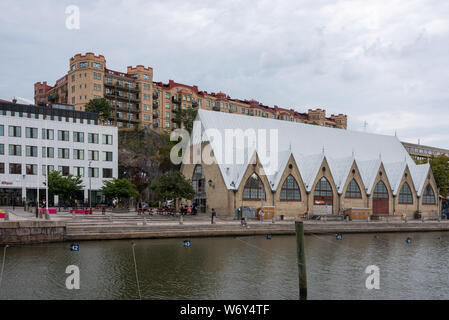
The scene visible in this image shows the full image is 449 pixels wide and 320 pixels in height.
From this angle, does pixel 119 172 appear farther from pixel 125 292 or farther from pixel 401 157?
pixel 125 292

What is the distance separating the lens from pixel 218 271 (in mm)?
24719

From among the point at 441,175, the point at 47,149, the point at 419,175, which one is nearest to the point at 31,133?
the point at 47,149

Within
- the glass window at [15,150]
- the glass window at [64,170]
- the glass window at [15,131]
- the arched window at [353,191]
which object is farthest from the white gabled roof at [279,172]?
the glass window at [15,131]

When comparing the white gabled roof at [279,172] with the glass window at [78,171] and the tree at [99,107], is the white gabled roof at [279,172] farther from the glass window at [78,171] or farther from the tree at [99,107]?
the tree at [99,107]

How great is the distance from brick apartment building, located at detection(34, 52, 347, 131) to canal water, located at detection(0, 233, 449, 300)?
71.1 metres

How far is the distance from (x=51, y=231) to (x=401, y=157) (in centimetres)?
6661

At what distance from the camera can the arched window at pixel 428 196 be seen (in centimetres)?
7306

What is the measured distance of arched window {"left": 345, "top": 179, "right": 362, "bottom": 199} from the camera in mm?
65312

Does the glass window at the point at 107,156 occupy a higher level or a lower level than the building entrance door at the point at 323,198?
higher

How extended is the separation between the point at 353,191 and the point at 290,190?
1222cm

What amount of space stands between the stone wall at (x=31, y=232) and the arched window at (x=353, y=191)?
147 feet

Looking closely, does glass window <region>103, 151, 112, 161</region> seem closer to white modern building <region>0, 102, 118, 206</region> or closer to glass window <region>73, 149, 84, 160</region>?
white modern building <region>0, 102, 118, 206</region>

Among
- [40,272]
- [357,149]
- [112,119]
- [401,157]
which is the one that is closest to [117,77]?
[112,119]

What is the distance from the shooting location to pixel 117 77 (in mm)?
104312
